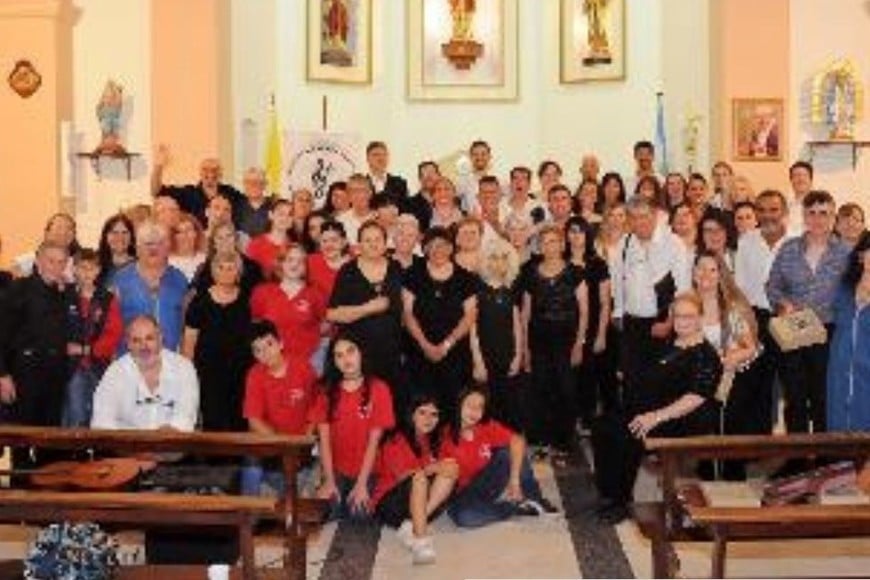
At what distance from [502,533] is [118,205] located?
23.7 ft

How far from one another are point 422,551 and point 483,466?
3.23ft

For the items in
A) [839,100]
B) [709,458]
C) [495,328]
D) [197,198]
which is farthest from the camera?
[839,100]

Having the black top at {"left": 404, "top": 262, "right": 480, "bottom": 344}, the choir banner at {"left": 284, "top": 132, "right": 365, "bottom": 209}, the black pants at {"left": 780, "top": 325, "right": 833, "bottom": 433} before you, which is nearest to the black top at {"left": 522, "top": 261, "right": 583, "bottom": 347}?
the black top at {"left": 404, "top": 262, "right": 480, "bottom": 344}

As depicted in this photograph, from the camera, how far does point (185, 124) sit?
1411 cm

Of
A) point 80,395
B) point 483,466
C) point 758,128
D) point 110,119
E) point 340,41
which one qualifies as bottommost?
point 483,466

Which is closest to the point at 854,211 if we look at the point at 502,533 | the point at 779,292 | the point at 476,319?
the point at 779,292

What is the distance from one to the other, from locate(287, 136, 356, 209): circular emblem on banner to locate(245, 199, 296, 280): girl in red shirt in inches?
171

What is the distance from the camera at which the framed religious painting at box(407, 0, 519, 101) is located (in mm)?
17750

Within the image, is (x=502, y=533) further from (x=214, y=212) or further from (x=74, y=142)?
(x=74, y=142)

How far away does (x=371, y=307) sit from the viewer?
342 inches

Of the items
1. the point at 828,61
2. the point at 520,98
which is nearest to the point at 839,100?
the point at 828,61

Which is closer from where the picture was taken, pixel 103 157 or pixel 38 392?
pixel 38 392

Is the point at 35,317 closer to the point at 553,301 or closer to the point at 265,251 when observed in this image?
the point at 265,251

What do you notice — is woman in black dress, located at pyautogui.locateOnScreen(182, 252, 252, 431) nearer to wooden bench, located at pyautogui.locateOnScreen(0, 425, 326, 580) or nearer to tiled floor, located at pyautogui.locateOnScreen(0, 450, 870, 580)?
tiled floor, located at pyautogui.locateOnScreen(0, 450, 870, 580)
